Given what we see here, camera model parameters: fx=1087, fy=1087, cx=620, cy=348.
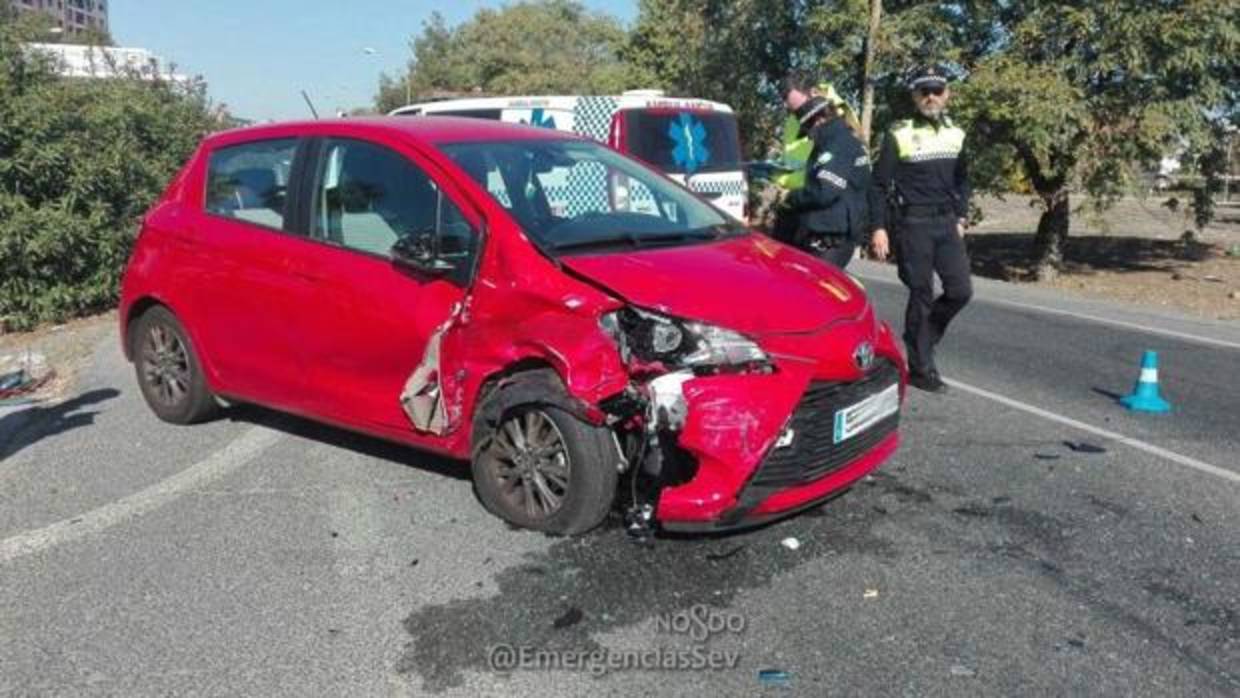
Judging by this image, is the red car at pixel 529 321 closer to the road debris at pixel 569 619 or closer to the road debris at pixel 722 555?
the road debris at pixel 722 555

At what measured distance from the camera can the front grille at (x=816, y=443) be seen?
386 cm

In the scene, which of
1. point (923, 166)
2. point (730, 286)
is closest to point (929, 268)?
point (923, 166)

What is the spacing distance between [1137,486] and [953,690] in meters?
2.37

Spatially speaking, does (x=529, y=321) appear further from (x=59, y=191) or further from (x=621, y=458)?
(x=59, y=191)

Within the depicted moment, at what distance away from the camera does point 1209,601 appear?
12.2 ft

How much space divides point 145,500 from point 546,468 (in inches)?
77.5

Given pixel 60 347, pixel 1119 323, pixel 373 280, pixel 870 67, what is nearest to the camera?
pixel 373 280

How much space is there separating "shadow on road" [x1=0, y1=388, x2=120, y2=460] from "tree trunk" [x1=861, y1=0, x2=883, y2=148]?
1484 cm

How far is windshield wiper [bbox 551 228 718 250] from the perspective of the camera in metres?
4.39

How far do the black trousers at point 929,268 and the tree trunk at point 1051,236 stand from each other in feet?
39.3

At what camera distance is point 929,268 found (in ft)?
22.0

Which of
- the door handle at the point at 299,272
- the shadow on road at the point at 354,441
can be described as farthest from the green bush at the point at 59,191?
the door handle at the point at 299,272

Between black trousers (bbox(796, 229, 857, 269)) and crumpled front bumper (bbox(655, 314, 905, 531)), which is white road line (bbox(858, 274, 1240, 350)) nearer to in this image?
black trousers (bbox(796, 229, 857, 269))

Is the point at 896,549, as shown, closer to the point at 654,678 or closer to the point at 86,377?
the point at 654,678
